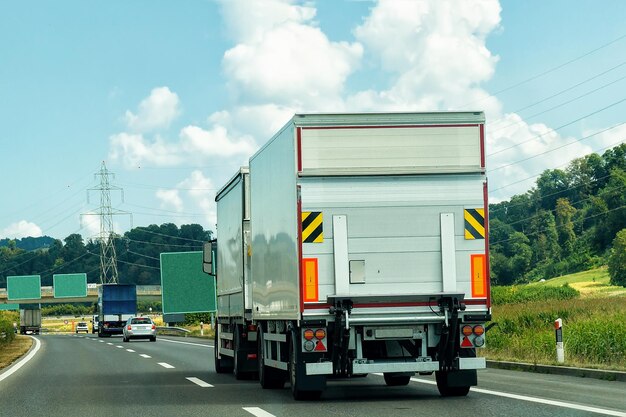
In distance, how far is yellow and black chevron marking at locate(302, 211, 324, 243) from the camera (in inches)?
500

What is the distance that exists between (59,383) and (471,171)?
918cm

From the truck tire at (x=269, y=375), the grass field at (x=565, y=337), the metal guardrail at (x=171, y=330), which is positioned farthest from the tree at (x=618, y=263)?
the truck tire at (x=269, y=375)

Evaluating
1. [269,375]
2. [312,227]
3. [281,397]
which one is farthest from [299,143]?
[269,375]

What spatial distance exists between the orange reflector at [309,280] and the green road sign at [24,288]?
92.0 meters

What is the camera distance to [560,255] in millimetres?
153375

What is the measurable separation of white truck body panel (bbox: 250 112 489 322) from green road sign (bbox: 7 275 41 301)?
91.8 meters

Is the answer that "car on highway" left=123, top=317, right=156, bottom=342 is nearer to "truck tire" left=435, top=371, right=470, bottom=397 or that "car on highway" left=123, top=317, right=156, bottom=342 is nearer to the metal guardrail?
the metal guardrail

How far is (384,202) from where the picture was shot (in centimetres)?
1300

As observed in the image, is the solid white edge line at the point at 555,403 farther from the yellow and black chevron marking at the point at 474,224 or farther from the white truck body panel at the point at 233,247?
the white truck body panel at the point at 233,247

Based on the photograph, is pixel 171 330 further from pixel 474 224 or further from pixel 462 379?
pixel 474 224

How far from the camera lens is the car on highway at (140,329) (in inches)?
1996

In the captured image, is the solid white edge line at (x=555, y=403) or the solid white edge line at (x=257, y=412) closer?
the solid white edge line at (x=555, y=403)

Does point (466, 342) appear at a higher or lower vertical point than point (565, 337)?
higher

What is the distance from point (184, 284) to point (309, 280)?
146 feet
